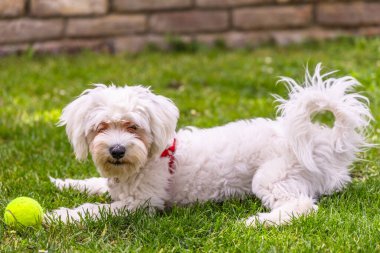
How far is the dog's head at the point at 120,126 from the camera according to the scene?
12.2ft

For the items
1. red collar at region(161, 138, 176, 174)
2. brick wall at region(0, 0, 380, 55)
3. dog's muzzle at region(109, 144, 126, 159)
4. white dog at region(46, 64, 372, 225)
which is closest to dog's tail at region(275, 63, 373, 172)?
white dog at region(46, 64, 372, 225)

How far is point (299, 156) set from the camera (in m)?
4.02

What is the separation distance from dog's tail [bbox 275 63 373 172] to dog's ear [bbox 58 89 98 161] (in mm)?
1293

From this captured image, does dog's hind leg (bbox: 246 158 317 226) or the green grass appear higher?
dog's hind leg (bbox: 246 158 317 226)

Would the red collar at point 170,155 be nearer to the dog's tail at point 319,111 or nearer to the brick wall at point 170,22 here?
the dog's tail at point 319,111

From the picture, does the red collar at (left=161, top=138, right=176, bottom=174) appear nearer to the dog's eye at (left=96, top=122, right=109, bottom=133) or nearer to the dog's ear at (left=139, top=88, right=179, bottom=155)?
the dog's ear at (left=139, top=88, right=179, bottom=155)

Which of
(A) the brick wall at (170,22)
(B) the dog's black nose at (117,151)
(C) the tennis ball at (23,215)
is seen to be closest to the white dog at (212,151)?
(B) the dog's black nose at (117,151)

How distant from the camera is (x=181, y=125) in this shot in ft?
19.6

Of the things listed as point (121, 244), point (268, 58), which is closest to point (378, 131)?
point (121, 244)

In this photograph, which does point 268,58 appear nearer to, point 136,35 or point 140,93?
point 136,35

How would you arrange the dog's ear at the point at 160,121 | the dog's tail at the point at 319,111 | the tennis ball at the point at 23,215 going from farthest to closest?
the dog's tail at the point at 319,111 → the dog's ear at the point at 160,121 → the tennis ball at the point at 23,215

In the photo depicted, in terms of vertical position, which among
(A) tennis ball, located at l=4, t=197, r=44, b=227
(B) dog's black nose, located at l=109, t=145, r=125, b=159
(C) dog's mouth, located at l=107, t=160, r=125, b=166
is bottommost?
(A) tennis ball, located at l=4, t=197, r=44, b=227

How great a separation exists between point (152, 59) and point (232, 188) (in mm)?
5096

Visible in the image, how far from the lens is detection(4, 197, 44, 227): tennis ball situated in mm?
3623
